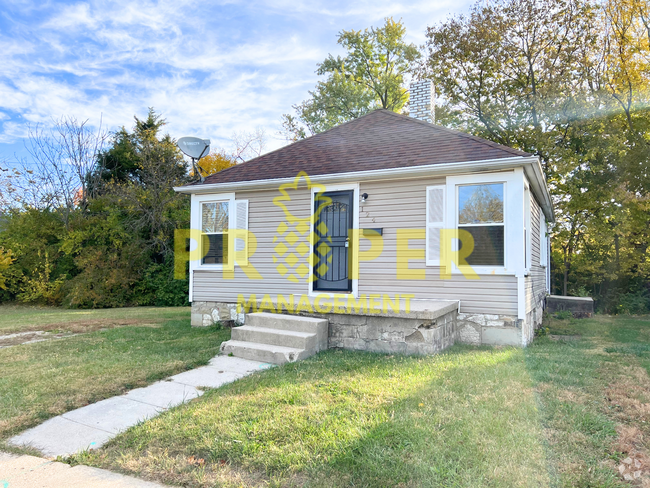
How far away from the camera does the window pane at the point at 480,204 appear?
238 inches

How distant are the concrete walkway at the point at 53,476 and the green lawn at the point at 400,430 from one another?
0.28 ft

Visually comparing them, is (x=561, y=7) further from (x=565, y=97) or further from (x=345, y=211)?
(x=345, y=211)

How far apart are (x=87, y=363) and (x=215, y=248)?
11.6ft

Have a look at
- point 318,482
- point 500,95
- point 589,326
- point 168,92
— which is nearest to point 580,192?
point 500,95

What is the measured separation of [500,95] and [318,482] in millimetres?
17251

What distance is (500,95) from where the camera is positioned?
1633 cm

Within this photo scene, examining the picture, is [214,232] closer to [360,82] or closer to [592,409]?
[592,409]

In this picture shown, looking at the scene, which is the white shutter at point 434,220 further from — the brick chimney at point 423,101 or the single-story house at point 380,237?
the brick chimney at point 423,101

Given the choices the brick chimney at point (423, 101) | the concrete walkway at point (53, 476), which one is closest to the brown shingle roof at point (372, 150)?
the brick chimney at point (423, 101)

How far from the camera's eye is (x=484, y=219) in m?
6.14

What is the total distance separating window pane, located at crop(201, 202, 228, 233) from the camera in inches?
319

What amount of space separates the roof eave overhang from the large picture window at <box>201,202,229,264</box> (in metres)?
0.34

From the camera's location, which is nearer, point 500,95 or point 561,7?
point 561,7

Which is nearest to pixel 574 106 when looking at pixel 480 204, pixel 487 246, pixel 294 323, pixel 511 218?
pixel 480 204
